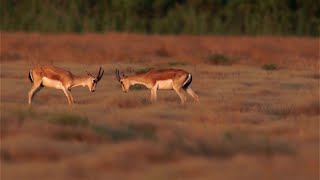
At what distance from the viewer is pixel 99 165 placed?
31.5ft

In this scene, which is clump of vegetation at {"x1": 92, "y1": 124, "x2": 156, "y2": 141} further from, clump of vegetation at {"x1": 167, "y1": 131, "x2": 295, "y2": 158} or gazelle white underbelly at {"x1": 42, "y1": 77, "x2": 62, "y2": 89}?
gazelle white underbelly at {"x1": 42, "y1": 77, "x2": 62, "y2": 89}

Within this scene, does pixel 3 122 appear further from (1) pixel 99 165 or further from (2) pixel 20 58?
(2) pixel 20 58

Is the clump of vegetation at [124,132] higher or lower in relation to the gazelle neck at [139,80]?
higher

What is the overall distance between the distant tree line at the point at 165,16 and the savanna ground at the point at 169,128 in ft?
42.8

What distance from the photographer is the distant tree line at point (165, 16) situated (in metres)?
46.5

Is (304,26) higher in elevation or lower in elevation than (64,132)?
lower

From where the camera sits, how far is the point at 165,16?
51.2 metres

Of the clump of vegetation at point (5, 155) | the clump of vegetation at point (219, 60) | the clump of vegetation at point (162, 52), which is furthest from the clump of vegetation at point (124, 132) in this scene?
the clump of vegetation at point (162, 52)

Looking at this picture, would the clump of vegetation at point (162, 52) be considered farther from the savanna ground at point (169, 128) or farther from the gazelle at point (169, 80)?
the gazelle at point (169, 80)

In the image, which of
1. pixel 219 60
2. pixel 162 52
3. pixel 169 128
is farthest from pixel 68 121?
pixel 162 52

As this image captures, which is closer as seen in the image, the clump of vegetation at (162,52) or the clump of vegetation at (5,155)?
the clump of vegetation at (5,155)

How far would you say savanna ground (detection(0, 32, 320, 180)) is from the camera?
9633mm

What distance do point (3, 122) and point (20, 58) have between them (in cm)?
2272

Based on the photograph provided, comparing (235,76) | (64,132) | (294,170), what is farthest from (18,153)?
(235,76)
